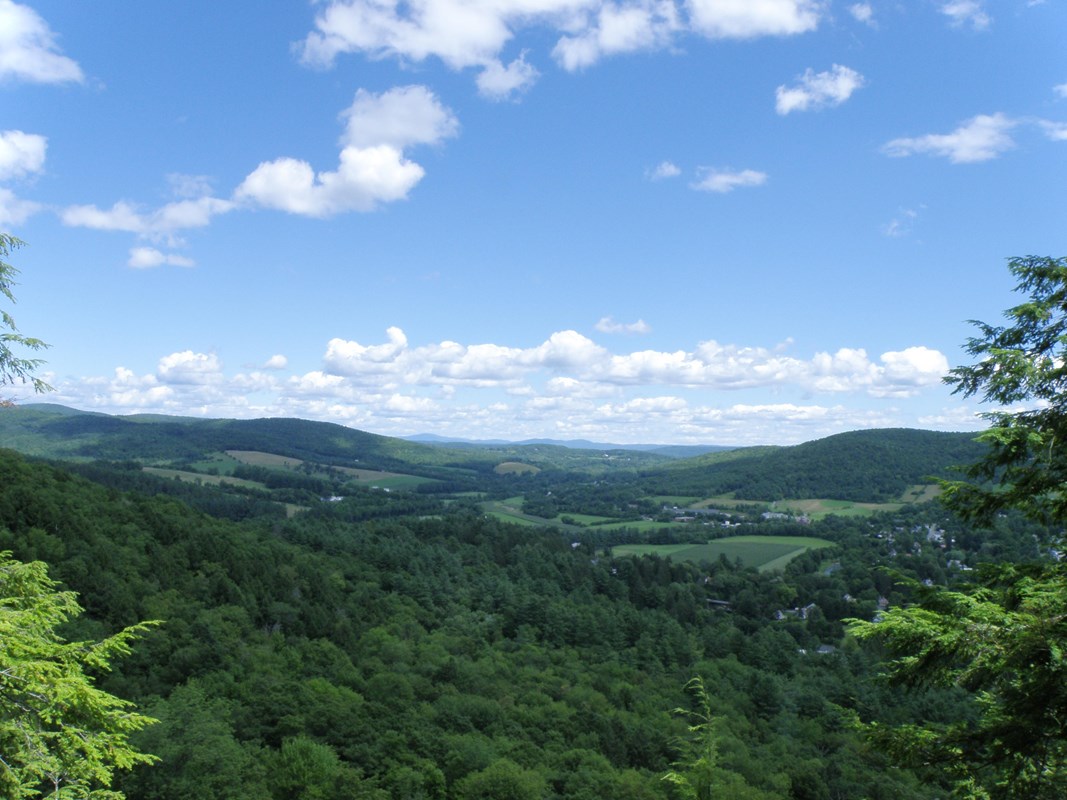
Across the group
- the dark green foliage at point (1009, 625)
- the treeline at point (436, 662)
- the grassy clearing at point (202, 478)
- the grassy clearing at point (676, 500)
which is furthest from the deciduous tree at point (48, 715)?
the grassy clearing at point (676, 500)

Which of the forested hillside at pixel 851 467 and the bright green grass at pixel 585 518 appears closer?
the bright green grass at pixel 585 518

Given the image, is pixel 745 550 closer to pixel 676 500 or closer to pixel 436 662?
pixel 436 662

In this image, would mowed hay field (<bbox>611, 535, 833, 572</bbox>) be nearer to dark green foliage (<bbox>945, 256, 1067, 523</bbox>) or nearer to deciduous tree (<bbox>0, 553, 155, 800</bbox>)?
dark green foliage (<bbox>945, 256, 1067, 523</bbox>)

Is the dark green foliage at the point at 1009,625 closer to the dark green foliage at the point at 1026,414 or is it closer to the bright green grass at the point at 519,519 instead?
the dark green foliage at the point at 1026,414

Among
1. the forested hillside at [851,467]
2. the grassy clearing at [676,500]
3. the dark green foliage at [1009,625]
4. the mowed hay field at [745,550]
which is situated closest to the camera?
the dark green foliage at [1009,625]

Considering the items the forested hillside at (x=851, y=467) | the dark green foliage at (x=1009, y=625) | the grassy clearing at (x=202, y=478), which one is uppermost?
the dark green foliage at (x=1009, y=625)

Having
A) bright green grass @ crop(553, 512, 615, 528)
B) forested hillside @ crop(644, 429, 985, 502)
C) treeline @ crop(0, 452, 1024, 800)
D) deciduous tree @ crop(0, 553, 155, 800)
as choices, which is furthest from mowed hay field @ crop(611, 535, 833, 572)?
deciduous tree @ crop(0, 553, 155, 800)
